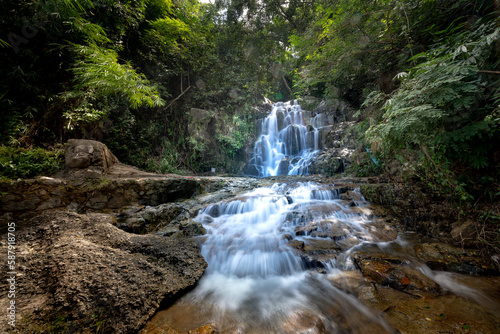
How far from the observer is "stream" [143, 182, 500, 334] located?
1849 mm

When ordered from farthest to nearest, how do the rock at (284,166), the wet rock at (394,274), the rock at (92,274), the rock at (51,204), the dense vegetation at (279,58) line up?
the rock at (284,166) → the rock at (51,204) → the dense vegetation at (279,58) → the wet rock at (394,274) → the rock at (92,274)

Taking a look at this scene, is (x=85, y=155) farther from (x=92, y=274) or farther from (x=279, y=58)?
(x=279, y=58)

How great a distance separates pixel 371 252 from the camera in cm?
300

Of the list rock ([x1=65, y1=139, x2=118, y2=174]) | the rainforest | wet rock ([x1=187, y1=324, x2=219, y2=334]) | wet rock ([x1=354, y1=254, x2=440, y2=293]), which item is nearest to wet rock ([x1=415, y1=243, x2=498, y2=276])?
the rainforest

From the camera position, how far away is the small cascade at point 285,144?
1105 centimetres

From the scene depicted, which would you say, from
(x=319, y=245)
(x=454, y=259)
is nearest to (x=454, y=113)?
(x=454, y=259)

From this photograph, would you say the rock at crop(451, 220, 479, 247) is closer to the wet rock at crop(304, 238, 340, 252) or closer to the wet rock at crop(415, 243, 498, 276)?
the wet rock at crop(415, 243, 498, 276)

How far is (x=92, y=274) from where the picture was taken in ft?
6.29

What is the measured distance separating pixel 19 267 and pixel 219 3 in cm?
1502

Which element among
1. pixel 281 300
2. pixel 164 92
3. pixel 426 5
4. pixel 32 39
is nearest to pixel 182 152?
pixel 164 92

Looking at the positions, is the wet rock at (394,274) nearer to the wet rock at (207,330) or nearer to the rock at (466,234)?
the rock at (466,234)

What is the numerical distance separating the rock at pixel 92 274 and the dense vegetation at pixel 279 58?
3.00 meters

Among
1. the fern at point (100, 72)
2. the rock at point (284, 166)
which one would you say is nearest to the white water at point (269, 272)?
the fern at point (100, 72)

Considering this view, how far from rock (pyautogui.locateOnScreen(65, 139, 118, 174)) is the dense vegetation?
90cm
